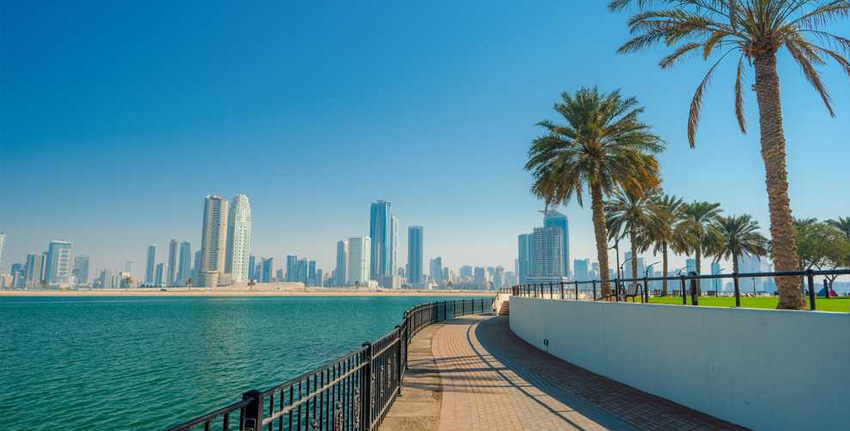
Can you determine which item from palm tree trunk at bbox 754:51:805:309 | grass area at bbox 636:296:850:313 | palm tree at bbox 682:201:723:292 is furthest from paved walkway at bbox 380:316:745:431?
palm tree at bbox 682:201:723:292

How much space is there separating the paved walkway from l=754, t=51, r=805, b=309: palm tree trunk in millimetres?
5125

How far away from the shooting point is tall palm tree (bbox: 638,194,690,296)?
33.5 meters

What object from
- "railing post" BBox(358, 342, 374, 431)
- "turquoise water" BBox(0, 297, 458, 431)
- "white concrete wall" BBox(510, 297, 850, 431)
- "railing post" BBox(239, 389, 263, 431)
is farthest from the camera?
"turquoise water" BBox(0, 297, 458, 431)

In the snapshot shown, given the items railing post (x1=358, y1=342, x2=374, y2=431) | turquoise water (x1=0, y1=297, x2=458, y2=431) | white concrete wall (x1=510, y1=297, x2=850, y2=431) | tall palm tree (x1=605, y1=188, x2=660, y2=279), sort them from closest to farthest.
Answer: white concrete wall (x1=510, y1=297, x2=850, y2=431) → railing post (x1=358, y1=342, x2=374, y2=431) → turquoise water (x1=0, y1=297, x2=458, y2=431) → tall palm tree (x1=605, y1=188, x2=660, y2=279)

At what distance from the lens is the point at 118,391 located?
1592cm

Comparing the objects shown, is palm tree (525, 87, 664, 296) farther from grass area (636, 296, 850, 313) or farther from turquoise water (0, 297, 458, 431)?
turquoise water (0, 297, 458, 431)

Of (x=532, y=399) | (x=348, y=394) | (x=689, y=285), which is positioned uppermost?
(x=689, y=285)

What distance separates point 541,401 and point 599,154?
1566 centimetres

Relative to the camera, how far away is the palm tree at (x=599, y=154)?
21031mm

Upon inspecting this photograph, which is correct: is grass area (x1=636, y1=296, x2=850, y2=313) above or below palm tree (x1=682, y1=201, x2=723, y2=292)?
below

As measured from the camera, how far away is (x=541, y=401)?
8750 millimetres

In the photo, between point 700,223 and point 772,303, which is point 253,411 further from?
point 700,223

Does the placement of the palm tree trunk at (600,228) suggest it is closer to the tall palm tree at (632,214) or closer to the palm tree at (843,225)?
the tall palm tree at (632,214)

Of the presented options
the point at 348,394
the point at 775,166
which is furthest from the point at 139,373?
the point at 775,166
